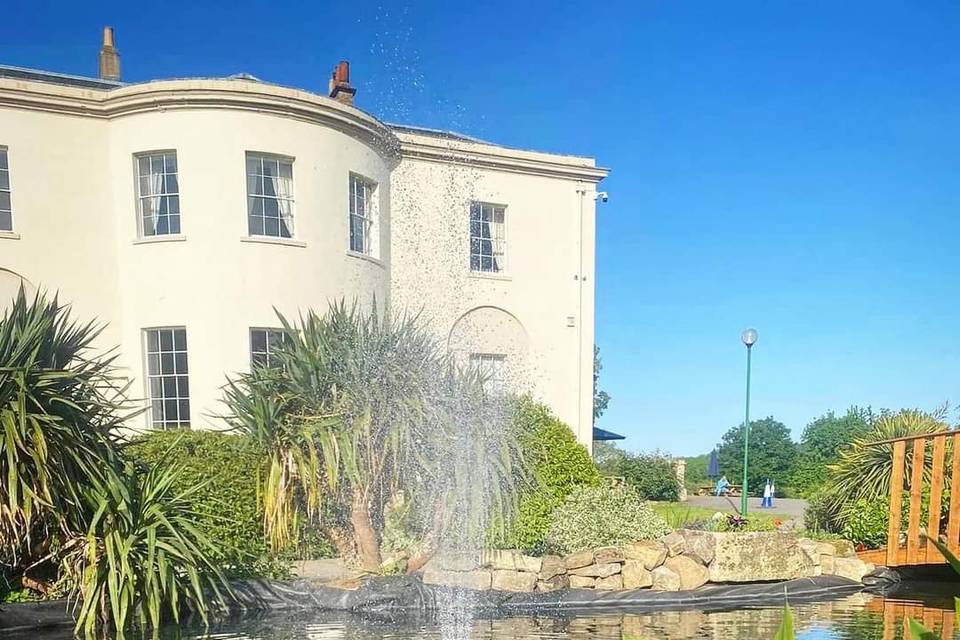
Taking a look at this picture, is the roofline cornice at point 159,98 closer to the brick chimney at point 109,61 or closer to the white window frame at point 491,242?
the brick chimney at point 109,61

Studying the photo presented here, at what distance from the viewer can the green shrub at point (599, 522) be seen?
1091cm

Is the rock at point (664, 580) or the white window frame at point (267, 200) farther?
the white window frame at point (267, 200)

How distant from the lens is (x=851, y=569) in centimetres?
1142

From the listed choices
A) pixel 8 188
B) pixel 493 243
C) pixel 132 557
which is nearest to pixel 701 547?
pixel 132 557

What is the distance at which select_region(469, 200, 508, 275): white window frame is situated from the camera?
17125mm

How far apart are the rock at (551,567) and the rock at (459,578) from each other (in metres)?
0.76

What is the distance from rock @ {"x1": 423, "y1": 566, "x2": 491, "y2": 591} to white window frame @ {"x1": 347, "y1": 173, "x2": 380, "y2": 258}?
24.2 feet

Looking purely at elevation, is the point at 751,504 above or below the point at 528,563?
below

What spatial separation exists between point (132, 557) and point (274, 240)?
7.25 metres

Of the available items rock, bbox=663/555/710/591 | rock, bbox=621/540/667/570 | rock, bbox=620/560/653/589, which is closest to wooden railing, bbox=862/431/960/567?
rock, bbox=663/555/710/591

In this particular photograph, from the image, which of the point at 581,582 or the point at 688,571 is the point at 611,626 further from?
the point at 688,571

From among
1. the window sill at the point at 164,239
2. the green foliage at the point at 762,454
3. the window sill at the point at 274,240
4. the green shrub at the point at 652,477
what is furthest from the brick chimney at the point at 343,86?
the green foliage at the point at 762,454

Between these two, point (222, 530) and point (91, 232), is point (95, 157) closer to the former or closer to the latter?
point (91, 232)

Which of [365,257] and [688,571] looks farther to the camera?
[365,257]
